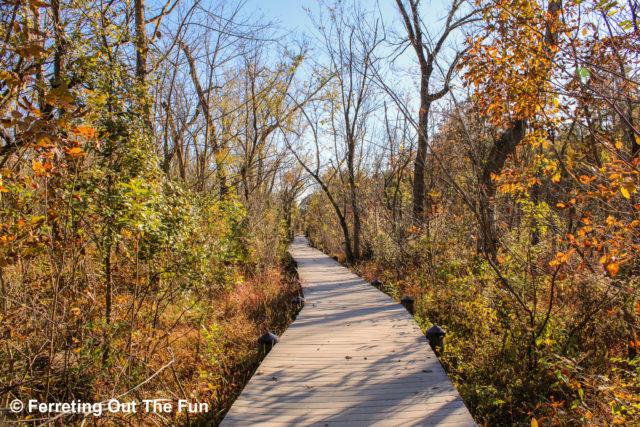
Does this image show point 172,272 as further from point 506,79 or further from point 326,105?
point 326,105

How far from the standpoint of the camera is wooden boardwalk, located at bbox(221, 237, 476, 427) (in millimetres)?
2756

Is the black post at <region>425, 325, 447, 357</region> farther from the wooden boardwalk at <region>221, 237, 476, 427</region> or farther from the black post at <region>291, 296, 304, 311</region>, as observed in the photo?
the black post at <region>291, 296, 304, 311</region>

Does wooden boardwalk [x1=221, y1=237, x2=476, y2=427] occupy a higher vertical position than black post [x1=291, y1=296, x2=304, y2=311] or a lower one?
lower

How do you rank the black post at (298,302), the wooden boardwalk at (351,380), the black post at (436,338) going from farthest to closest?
the black post at (298,302), the black post at (436,338), the wooden boardwalk at (351,380)

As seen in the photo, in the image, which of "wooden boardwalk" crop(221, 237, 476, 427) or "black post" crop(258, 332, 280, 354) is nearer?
"wooden boardwalk" crop(221, 237, 476, 427)

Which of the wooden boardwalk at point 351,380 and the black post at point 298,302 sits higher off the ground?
the black post at point 298,302

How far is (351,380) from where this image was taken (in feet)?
11.0

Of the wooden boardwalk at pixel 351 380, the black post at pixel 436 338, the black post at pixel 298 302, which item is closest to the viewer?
the wooden boardwalk at pixel 351 380

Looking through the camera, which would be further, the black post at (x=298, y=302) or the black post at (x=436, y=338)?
the black post at (x=298, y=302)

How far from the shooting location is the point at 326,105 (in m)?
13.3

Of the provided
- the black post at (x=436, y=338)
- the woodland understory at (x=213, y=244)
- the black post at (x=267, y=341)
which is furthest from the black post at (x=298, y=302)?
the black post at (x=436, y=338)

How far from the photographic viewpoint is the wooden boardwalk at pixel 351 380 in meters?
2.76

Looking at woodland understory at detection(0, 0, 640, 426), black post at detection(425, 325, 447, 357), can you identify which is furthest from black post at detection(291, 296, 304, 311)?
black post at detection(425, 325, 447, 357)

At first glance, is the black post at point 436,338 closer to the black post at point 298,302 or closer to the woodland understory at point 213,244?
the woodland understory at point 213,244
